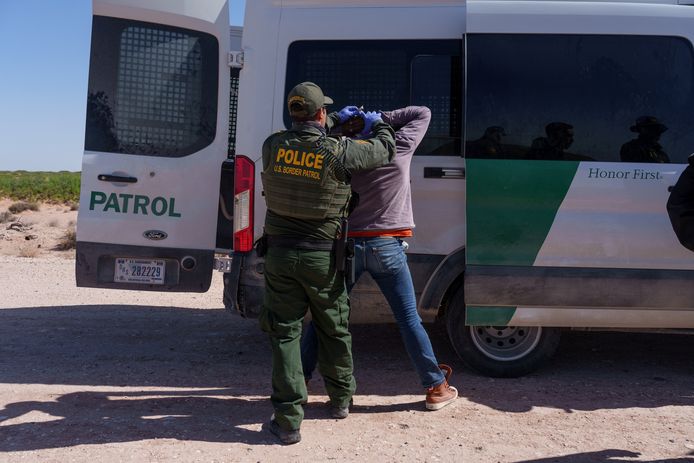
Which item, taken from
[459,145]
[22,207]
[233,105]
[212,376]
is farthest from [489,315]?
[22,207]

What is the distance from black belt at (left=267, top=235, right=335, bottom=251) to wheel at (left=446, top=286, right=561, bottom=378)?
1344 millimetres

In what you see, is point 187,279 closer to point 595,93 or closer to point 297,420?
point 297,420

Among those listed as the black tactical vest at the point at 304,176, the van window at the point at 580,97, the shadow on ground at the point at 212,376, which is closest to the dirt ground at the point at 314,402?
the shadow on ground at the point at 212,376

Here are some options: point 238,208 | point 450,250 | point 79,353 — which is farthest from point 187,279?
point 450,250

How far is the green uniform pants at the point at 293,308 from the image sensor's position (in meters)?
4.03

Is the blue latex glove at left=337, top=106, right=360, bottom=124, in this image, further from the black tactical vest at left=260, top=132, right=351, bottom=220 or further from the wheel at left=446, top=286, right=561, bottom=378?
the wheel at left=446, top=286, right=561, bottom=378

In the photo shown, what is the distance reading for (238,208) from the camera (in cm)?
486

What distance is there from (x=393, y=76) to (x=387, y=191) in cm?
96

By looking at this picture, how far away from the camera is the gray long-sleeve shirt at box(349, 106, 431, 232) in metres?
4.34

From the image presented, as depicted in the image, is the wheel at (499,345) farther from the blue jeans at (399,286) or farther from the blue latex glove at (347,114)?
the blue latex glove at (347,114)

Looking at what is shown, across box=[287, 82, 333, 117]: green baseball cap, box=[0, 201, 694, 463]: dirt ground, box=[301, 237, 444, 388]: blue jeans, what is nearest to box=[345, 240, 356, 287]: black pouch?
box=[301, 237, 444, 388]: blue jeans

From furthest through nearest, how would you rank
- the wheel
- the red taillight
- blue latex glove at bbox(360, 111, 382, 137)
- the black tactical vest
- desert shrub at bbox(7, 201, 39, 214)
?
desert shrub at bbox(7, 201, 39, 214)
the wheel
the red taillight
blue latex glove at bbox(360, 111, 382, 137)
the black tactical vest

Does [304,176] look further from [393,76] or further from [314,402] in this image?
[314,402]

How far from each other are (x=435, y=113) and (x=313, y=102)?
45.1 inches
